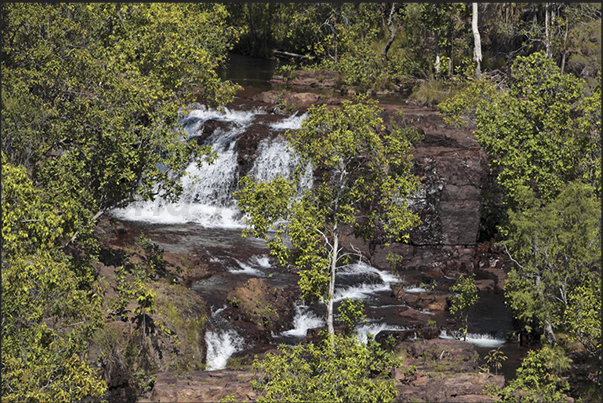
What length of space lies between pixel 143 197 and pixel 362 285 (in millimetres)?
11915

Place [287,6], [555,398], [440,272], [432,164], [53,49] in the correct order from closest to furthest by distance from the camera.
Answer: [555,398] < [53,49] < [440,272] < [432,164] < [287,6]

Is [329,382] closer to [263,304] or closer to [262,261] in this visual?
[263,304]

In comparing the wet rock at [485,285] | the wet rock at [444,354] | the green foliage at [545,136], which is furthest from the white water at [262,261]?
the green foliage at [545,136]

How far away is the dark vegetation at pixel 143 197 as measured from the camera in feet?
66.0

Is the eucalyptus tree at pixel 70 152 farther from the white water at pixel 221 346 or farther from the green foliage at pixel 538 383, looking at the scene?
the green foliage at pixel 538 383

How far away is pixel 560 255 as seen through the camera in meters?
27.2

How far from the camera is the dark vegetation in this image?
66.0ft

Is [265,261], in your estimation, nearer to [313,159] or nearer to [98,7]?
[313,159]

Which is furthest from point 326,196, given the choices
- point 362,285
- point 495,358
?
point 495,358

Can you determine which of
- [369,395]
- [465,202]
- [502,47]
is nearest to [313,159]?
[369,395]

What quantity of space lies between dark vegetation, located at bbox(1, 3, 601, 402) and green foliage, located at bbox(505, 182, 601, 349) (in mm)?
77

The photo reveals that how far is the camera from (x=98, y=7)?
3684 cm

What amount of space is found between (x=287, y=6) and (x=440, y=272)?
4539 centimetres

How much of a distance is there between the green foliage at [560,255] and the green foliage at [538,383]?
4.68ft
